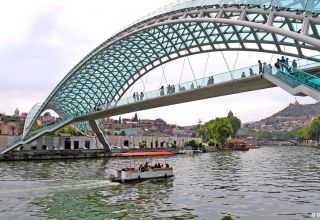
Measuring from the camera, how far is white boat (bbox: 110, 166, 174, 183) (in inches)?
1538

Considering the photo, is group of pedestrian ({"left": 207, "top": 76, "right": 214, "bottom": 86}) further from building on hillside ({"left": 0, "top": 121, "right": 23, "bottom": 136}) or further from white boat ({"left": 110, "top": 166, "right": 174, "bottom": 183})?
building on hillside ({"left": 0, "top": 121, "right": 23, "bottom": 136})

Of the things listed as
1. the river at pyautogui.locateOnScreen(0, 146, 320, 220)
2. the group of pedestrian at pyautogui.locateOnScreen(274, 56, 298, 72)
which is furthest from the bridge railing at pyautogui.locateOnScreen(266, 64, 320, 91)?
the river at pyautogui.locateOnScreen(0, 146, 320, 220)

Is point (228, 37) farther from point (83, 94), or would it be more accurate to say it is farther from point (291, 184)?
point (83, 94)

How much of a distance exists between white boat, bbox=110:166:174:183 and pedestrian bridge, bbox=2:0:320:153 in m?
11.1

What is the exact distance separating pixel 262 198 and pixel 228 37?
2601 centimetres

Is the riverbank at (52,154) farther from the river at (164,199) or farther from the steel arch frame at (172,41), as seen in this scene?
the river at (164,199)

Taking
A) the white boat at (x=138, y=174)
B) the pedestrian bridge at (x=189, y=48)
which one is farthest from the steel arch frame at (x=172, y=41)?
the white boat at (x=138, y=174)

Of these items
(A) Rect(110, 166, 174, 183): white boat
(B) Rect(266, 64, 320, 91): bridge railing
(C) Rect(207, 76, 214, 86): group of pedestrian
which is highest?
(C) Rect(207, 76, 214, 86): group of pedestrian

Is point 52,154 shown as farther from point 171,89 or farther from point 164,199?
point 164,199

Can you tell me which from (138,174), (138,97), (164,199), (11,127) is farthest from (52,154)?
(11,127)

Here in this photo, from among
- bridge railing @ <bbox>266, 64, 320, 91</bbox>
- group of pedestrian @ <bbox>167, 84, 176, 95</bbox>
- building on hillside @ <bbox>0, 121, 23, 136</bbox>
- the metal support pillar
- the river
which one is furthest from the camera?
building on hillside @ <bbox>0, 121, 23, 136</bbox>

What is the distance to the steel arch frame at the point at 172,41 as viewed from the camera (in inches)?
1376

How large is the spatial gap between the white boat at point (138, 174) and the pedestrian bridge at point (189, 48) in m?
11.1

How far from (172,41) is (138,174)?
2798 centimetres
